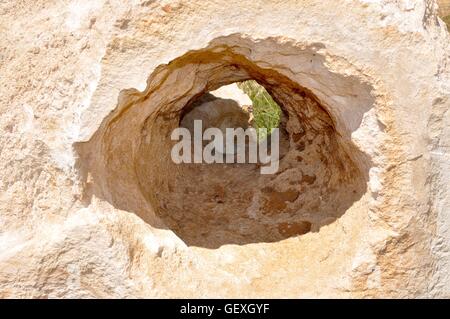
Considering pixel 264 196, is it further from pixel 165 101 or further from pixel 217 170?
pixel 165 101

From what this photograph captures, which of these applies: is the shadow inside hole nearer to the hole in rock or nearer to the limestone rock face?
the hole in rock

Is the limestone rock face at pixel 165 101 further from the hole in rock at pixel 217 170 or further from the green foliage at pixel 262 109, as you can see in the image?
the green foliage at pixel 262 109

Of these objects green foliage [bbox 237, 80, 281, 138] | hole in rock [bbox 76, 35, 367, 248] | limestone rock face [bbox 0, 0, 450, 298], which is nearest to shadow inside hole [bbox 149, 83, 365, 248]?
hole in rock [bbox 76, 35, 367, 248]

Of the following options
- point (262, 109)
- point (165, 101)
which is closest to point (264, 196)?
point (165, 101)

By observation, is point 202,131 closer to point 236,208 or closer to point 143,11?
point 236,208

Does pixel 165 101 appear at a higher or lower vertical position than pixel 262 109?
higher

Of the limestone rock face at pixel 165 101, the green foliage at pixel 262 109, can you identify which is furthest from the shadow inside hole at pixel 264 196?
the green foliage at pixel 262 109
